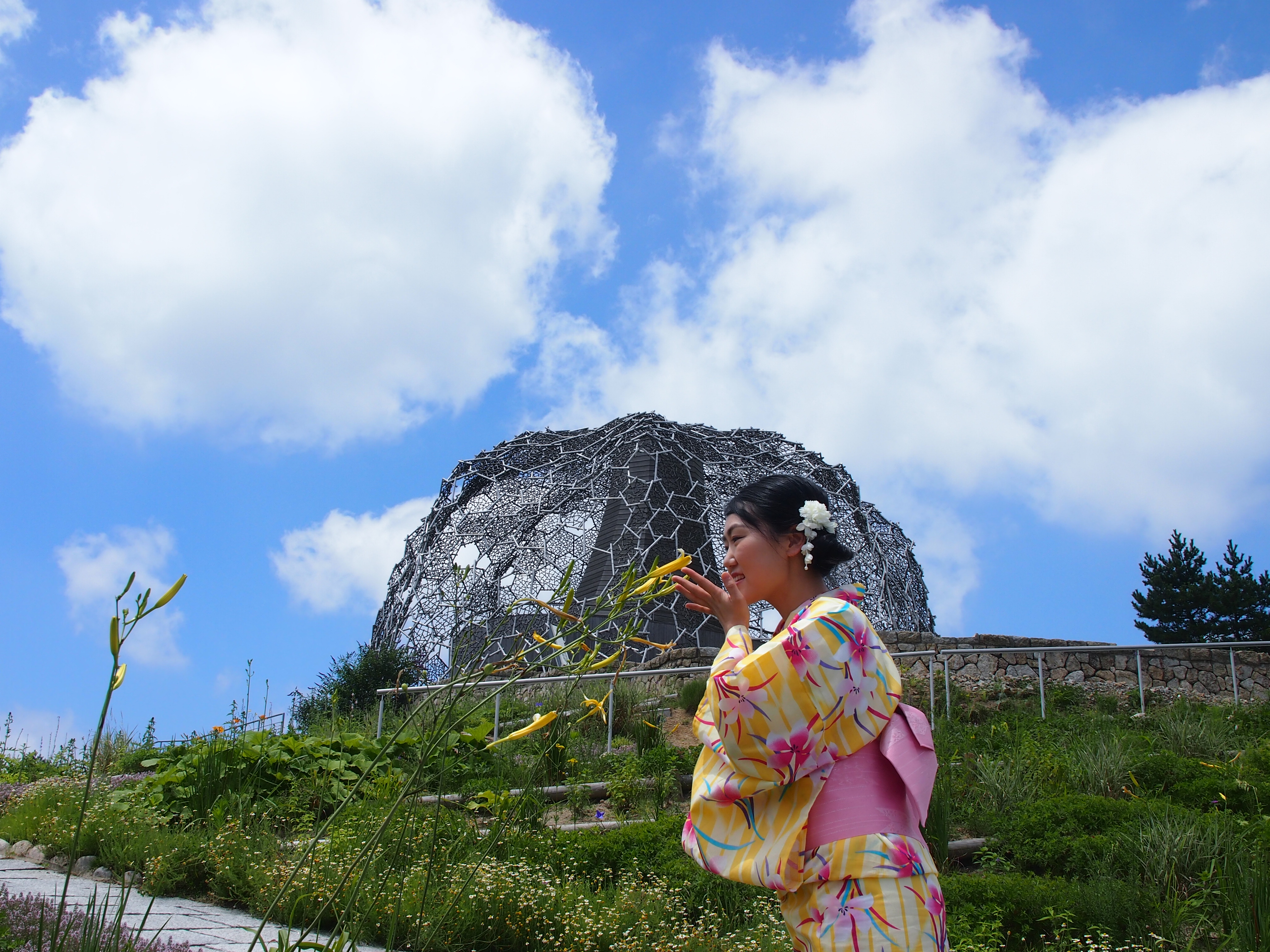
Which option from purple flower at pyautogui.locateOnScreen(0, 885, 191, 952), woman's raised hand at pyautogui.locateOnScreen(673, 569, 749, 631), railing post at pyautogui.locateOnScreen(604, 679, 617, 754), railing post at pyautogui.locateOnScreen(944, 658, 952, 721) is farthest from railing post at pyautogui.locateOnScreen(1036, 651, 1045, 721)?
purple flower at pyautogui.locateOnScreen(0, 885, 191, 952)

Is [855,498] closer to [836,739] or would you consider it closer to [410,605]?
[410,605]

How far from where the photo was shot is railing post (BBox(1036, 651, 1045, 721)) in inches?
314

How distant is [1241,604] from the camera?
17203mm

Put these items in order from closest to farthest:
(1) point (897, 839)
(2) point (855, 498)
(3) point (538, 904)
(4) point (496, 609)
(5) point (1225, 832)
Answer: (1) point (897, 839) < (3) point (538, 904) < (5) point (1225, 832) < (4) point (496, 609) < (2) point (855, 498)

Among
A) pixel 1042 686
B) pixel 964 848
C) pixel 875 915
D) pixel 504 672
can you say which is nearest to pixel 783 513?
pixel 504 672

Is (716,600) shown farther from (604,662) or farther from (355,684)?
(355,684)

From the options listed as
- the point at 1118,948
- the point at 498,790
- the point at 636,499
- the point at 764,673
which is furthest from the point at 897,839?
the point at 636,499

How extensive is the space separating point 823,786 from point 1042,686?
7342 mm

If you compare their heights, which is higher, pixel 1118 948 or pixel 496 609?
pixel 496 609

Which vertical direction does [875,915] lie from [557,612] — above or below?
below

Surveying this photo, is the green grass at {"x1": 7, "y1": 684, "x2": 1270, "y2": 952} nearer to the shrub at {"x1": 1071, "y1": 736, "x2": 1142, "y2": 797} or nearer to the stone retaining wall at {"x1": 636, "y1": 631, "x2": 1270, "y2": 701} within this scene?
the shrub at {"x1": 1071, "y1": 736, "x2": 1142, "y2": 797}

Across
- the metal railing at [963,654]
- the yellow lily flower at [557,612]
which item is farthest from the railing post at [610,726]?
the yellow lily flower at [557,612]

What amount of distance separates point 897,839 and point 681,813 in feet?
13.4

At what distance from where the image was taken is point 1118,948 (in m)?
3.43
